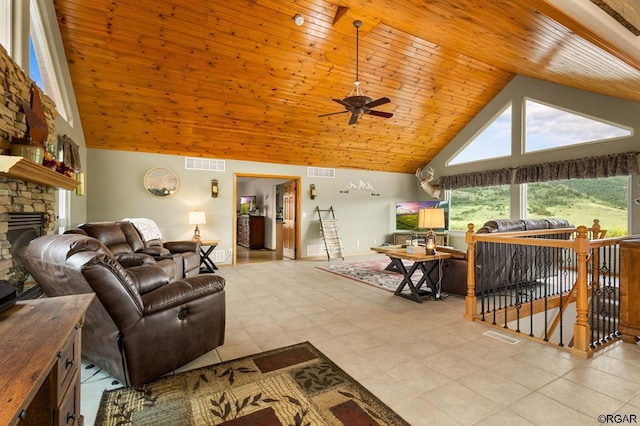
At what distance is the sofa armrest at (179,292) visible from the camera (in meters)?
2.17

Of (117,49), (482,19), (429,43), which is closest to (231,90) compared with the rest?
(117,49)

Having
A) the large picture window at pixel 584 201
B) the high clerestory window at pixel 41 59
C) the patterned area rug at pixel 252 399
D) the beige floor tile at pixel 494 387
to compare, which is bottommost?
the patterned area rug at pixel 252 399

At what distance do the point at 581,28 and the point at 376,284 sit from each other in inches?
155

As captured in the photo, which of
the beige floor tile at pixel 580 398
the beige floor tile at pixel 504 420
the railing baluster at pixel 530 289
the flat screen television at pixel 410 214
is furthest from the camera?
the flat screen television at pixel 410 214

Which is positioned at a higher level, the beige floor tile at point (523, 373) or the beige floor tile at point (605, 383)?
the beige floor tile at point (605, 383)

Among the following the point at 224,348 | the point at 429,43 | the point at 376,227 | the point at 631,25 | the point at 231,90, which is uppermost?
the point at 429,43

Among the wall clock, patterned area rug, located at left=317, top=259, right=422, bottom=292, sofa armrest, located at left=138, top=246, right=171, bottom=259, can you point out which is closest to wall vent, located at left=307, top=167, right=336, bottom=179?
patterned area rug, located at left=317, top=259, right=422, bottom=292

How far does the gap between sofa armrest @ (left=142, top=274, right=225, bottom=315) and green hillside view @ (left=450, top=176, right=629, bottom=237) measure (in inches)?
286

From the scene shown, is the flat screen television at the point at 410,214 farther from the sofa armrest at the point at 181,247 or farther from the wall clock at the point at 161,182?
the wall clock at the point at 161,182

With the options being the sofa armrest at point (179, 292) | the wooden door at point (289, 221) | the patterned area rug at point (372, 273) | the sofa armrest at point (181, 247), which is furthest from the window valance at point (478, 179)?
the sofa armrest at point (179, 292)

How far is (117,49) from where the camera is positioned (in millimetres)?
4297

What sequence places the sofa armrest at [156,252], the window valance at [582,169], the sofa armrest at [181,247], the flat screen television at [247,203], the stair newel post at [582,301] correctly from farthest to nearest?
1. the flat screen television at [247,203]
2. the window valance at [582,169]
3. the sofa armrest at [181,247]
4. the sofa armrest at [156,252]
5. the stair newel post at [582,301]

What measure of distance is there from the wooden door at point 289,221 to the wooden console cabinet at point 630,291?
20.1ft

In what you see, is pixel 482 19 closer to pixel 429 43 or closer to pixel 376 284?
pixel 429 43
